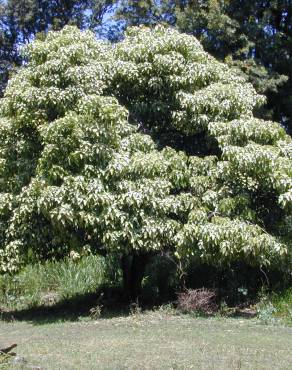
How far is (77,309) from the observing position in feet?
43.7

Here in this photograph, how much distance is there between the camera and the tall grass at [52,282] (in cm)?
1503

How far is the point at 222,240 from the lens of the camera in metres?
10.9

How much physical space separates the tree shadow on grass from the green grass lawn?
0.35m

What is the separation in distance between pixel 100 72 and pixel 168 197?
2579mm

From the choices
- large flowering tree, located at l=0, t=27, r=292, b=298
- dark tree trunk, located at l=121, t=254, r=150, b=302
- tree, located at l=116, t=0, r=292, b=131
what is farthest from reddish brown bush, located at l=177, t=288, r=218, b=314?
tree, located at l=116, t=0, r=292, b=131

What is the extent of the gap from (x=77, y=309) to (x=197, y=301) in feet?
8.28

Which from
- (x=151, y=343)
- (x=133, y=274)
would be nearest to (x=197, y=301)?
(x=133, y=274)

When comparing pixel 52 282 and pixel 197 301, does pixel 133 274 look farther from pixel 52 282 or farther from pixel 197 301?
pixel 52 282

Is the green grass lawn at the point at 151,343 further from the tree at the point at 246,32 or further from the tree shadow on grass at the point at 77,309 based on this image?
the tree at the point at 246,32

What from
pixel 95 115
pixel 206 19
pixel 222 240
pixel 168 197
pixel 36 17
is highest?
pixel 36 17

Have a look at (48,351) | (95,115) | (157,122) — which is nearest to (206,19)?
(157,122)

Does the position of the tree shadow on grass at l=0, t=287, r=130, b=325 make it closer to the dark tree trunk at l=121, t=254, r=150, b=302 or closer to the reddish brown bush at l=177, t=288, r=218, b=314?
the dark tree trunk at l=121, t=254, r=150, b=302

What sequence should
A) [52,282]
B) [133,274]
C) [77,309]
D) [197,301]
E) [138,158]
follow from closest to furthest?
[138,158] < [197,301] < [77,309] < [133,274] < [52,282]

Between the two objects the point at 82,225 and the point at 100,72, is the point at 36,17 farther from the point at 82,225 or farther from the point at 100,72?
the point at 82,225
